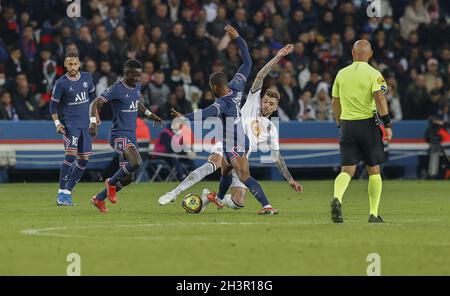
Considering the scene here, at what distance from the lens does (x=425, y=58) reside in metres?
33.1

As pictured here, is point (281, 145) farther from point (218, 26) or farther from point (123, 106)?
point (123, 106)

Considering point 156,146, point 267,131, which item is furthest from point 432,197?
point 156,146

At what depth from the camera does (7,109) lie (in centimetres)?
2767

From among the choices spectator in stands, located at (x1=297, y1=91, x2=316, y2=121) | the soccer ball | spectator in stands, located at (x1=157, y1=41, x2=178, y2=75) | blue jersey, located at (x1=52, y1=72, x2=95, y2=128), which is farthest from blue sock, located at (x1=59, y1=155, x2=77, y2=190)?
spectator in stands, located at (x1=297, y1=91, x2=316, y2=121)

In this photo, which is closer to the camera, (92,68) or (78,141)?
(78,141)

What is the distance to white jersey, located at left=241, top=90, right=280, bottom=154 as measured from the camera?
1783cm

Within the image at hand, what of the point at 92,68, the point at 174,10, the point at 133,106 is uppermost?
the point at 174,10

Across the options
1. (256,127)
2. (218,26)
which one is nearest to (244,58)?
(256,127)

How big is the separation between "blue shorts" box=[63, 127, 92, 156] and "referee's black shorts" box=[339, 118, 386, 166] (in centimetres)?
586

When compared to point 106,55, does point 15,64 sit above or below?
below

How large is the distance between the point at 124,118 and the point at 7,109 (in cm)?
999

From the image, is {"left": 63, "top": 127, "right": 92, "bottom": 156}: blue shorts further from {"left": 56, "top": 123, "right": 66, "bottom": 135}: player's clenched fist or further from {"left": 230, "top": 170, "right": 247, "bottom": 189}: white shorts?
{"left": 230, "top": 170, "right": 247, "bottom": 189}: white shorts

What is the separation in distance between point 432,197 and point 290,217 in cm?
607

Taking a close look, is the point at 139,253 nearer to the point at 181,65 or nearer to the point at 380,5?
the point at 181,65
